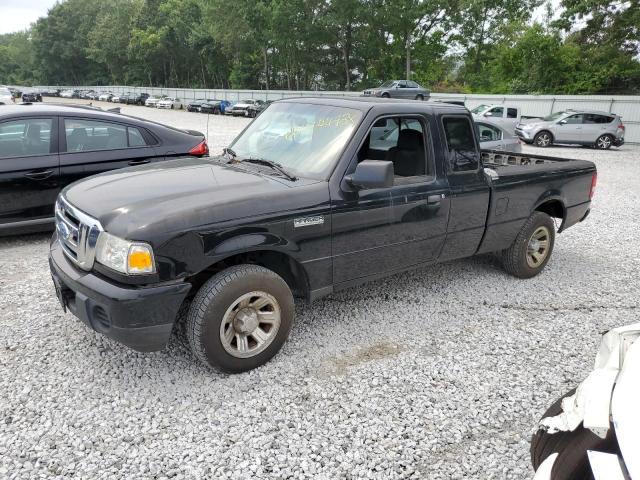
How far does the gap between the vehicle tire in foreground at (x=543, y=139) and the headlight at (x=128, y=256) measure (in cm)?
2018

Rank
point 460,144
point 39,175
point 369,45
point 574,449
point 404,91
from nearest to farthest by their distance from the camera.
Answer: point 574,449
point 460,144
point 39,175
point 404,91
point 369,45

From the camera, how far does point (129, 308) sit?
274 cm

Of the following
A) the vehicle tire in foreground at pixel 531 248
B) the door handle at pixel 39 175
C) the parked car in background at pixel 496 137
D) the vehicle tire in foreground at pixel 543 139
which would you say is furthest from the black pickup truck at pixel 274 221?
the vehicle tire in foreground at pixel 543 139

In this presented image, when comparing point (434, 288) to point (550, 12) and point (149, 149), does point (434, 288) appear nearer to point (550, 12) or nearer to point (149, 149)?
point (149, 149)

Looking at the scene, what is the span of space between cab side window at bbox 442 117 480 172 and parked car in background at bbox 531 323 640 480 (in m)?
2.49

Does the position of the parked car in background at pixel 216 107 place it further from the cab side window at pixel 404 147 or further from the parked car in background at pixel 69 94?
the parked car in background at pixel 69 94

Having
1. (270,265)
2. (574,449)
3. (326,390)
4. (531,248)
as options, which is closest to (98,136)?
(270,265)

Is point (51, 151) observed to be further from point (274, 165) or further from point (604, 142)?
point (604, 142)

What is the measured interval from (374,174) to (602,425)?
203 centimetres

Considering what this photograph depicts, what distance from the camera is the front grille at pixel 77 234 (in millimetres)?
2930

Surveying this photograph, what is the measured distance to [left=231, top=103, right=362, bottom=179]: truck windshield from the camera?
141 inches

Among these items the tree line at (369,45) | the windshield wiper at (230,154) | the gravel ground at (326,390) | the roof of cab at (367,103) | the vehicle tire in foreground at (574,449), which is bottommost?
the gravel ground at (326,390)

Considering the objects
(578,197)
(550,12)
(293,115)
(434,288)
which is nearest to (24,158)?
(293,115)

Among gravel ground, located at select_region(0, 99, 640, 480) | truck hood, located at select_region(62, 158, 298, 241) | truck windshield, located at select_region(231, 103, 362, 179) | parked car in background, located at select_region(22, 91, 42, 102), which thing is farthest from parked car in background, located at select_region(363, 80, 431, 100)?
truck hood, located at select_region(62, 158, 298, 241)
